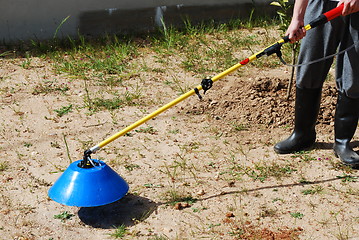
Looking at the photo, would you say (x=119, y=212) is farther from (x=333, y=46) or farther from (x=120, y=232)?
(x=333, y=46)

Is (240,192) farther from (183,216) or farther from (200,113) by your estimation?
(200,113)

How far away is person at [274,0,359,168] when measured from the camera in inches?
147

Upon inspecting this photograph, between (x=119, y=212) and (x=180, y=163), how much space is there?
709mm

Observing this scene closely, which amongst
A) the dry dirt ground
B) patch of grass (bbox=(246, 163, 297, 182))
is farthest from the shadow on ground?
patch of grass (bbox=(246, 163, 297, 182))

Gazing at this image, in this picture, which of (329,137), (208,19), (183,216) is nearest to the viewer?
(183,216)

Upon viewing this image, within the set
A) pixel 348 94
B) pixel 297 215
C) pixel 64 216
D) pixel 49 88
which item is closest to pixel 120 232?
pixel 64 216

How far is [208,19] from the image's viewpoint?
7.05 meters

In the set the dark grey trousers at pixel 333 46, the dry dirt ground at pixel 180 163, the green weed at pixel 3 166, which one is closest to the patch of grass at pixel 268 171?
the dry dirt ground at pixel 180 163

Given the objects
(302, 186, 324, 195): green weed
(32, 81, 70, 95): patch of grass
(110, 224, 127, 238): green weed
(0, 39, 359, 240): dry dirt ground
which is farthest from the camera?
(32, 81, 70, 95): patch of grass

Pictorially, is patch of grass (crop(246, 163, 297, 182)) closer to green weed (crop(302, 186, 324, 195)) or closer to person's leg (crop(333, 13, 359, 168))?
green weed (crop(302, 186, 324, 195))


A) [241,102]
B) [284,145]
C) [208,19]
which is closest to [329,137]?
[284,145]

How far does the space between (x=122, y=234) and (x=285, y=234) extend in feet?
3.01

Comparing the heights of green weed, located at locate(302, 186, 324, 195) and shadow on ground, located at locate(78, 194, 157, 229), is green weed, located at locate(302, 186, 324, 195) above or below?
above

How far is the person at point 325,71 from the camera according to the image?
147 inches
